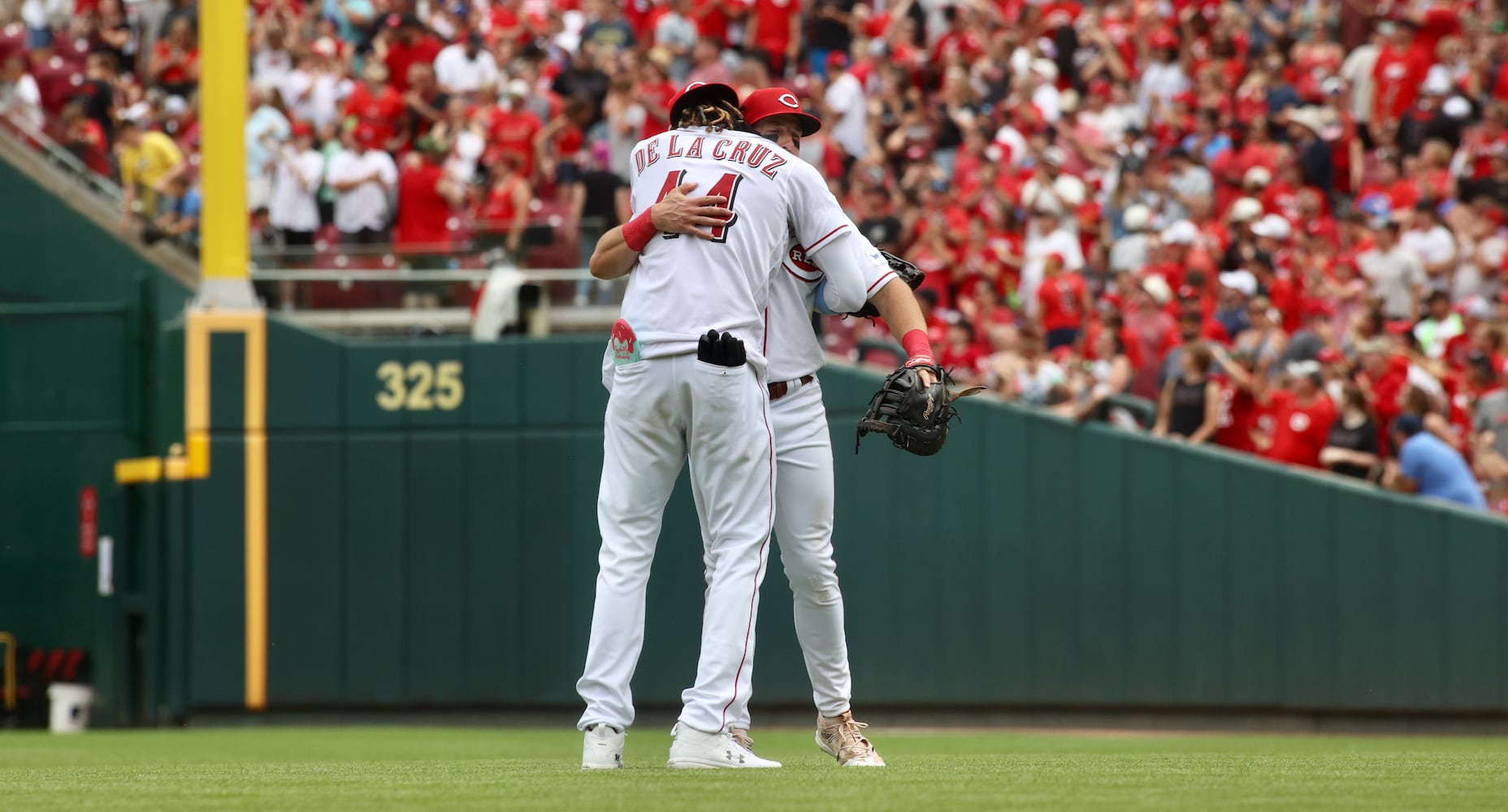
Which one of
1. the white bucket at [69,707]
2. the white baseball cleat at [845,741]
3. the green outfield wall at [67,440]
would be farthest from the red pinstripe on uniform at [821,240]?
the white bucket at [69,707]

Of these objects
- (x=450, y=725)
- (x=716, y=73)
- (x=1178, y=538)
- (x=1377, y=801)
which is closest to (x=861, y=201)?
(x=716, y=73)

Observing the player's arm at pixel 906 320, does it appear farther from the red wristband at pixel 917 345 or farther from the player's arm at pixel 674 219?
the player's arm at pixel 674 219

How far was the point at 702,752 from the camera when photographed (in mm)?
4957

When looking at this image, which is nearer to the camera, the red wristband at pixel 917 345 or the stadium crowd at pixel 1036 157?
the red wristband at pixel 917 345

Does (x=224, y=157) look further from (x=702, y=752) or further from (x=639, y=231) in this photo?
(x=702, y=752)

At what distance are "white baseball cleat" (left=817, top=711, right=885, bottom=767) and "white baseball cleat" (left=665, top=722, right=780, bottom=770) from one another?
448 mm

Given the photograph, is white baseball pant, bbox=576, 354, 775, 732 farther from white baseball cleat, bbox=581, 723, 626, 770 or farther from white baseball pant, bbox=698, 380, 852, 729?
white baseball pant, bbox=698, 380, 852, 729

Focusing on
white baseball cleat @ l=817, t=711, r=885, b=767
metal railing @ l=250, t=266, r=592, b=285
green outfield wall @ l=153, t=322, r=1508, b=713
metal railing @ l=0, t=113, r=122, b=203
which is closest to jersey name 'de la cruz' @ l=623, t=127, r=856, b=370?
white baseball cleat @ l=817, t=711, r=885, b=767

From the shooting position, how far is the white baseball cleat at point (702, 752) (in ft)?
16.3

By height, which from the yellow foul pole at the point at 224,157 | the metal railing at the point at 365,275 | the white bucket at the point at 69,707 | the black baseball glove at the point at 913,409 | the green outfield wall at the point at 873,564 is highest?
the yellow foul pole at the point at 224,157

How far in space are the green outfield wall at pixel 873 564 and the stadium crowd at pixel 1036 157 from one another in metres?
0.42

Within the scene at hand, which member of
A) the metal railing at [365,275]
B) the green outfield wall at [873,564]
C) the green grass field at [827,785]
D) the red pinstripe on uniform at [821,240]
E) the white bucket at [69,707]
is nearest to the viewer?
the green grass field at [827,785]

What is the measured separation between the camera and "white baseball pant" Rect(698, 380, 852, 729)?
5.36 meters

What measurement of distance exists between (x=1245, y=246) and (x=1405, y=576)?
274cm
